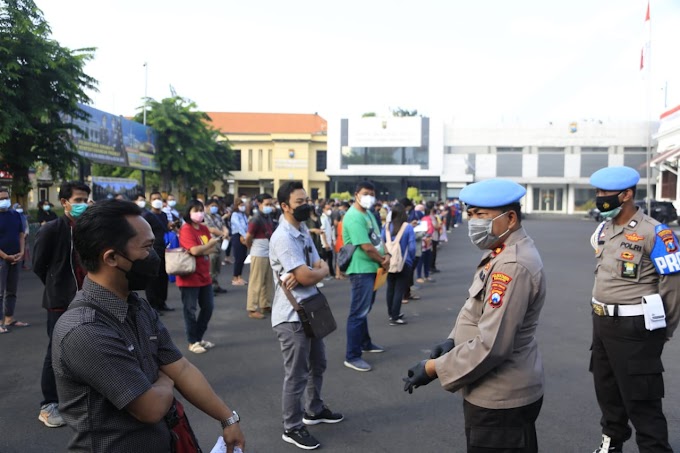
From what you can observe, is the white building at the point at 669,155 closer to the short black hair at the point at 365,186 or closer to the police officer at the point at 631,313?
the short black hair at the point at 365,186

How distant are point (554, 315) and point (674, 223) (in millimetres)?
35260

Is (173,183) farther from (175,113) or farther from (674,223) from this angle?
(674,223)

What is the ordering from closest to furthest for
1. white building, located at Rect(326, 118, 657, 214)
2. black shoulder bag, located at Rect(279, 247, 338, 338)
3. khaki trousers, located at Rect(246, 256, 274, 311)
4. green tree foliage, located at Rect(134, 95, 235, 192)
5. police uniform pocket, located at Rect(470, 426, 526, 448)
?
police uniform pocket, located at Rect(470, 426, 526, 448)
black shoulder bag, located at Rect(279, 247, 338, 338)
khaki trousers, located at Rect(246, 256, 274, 311)
green tree foliage, located at Rect(134, 95, 235, 192)
white building, located at Rect(326, 118, 657, 214)

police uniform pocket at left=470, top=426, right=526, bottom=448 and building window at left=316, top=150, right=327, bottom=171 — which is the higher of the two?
building window at left=316, top=150, right=327, bottom=171

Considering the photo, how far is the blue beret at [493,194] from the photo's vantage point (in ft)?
8.00

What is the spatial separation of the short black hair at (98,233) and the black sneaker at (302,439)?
2542 mm

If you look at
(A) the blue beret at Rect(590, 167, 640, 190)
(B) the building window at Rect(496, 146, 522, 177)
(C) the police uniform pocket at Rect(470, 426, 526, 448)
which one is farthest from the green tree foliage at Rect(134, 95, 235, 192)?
(B) the building window at Rect(496, 146, 522, 177)

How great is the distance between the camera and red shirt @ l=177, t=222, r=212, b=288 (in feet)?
19.6

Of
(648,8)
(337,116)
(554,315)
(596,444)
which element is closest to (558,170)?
(337,116)

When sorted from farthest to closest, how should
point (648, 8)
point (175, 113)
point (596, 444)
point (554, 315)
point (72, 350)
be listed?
point (175, 113) < point (648, 8) < point (554, 315) < point (596, 444) < point (72, 350)

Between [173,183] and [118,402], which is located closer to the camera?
[118,402]

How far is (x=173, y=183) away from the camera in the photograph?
31.6 meters

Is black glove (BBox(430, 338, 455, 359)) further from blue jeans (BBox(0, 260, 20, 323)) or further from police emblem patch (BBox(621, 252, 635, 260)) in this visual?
blue jeans (BBox(0, 260, 20, 323))

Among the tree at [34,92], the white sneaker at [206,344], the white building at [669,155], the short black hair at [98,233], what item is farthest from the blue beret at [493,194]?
the white building at [669,155]
